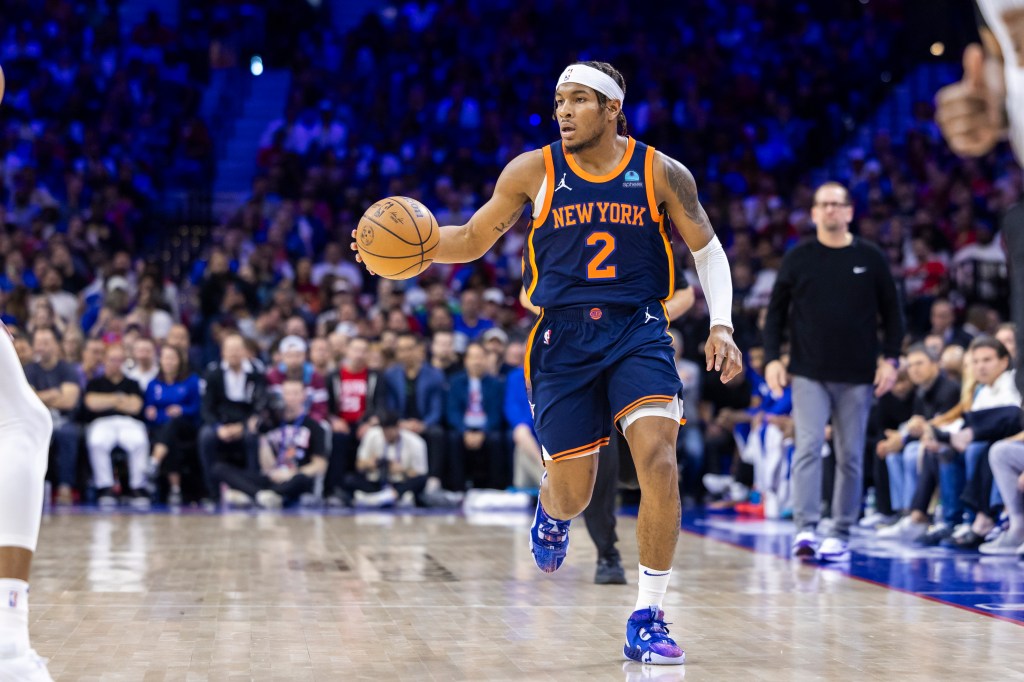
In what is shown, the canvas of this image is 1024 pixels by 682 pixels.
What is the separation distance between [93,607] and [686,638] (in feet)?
8.50

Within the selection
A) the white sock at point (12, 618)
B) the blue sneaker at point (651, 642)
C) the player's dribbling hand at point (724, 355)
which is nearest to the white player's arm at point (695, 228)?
the player's dribbling hand at point (724, 355)

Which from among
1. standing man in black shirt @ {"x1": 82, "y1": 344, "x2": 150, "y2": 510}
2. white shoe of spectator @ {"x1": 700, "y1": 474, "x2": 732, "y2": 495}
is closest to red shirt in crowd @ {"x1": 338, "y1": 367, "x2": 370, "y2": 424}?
standing man in black shirt @ {"x1": 82, "y1": 344, "x2": 150, "y2": 510}

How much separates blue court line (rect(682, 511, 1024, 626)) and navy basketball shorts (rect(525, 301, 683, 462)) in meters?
2.01

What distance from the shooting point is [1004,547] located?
8484mm

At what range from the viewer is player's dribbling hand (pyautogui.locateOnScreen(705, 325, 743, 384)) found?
16.1ft

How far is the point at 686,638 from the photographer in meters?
5.26

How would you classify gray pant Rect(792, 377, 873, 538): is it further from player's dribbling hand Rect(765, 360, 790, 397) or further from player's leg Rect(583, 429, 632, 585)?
Answer: player's leg Rect(583, 429, 632, 585)

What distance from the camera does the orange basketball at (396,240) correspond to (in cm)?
514

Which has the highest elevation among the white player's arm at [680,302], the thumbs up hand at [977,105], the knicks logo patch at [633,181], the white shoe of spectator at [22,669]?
the knicks logo patch at [633,181]

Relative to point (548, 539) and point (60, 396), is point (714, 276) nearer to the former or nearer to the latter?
point (548, 539)

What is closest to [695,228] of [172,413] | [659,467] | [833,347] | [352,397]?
[659,467]

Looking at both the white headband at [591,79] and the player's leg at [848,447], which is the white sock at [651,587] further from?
the player's leg at [848,447]

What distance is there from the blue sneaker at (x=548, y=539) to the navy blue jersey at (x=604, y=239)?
873mm

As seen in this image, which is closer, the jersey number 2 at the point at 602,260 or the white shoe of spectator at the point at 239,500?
the jersey number 2 at the point at 602,260
